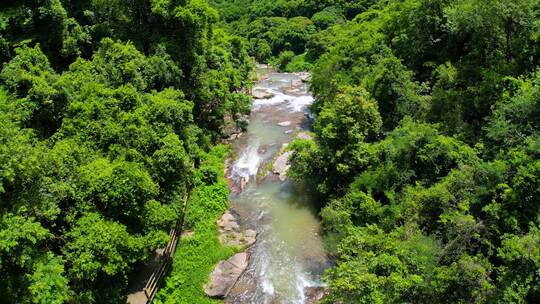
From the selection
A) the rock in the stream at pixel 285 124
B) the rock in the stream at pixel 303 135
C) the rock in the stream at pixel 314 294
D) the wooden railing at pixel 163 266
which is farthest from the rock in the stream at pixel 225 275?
the rock in the stream at pixel 285 124

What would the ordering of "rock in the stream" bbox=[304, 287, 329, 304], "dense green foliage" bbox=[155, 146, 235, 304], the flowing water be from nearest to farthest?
1. "rock in the stream" bbox=[304, 287, 329, 304]
2. "dense green foliage" bbox=[155, 146, 235, 304]
3. the flowing water

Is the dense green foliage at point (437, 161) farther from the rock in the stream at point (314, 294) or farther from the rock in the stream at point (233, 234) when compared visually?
the rock in the stream at point (233, 234)

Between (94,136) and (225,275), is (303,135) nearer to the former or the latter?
(225,275)

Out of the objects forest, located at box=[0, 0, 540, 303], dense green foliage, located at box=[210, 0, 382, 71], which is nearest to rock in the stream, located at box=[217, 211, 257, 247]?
forest, located at box=[0, 0, 540, 303]

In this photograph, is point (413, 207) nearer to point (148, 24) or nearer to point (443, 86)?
point (443, 86)

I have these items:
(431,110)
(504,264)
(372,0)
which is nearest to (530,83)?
(431,110)

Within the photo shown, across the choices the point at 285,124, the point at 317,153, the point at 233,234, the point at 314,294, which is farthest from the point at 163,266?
the point at 285,124

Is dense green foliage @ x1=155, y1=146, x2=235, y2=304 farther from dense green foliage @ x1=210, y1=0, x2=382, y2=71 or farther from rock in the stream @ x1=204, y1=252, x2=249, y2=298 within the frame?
dense green foliage @ x1=210, y1=0, x2=382, y2=71
